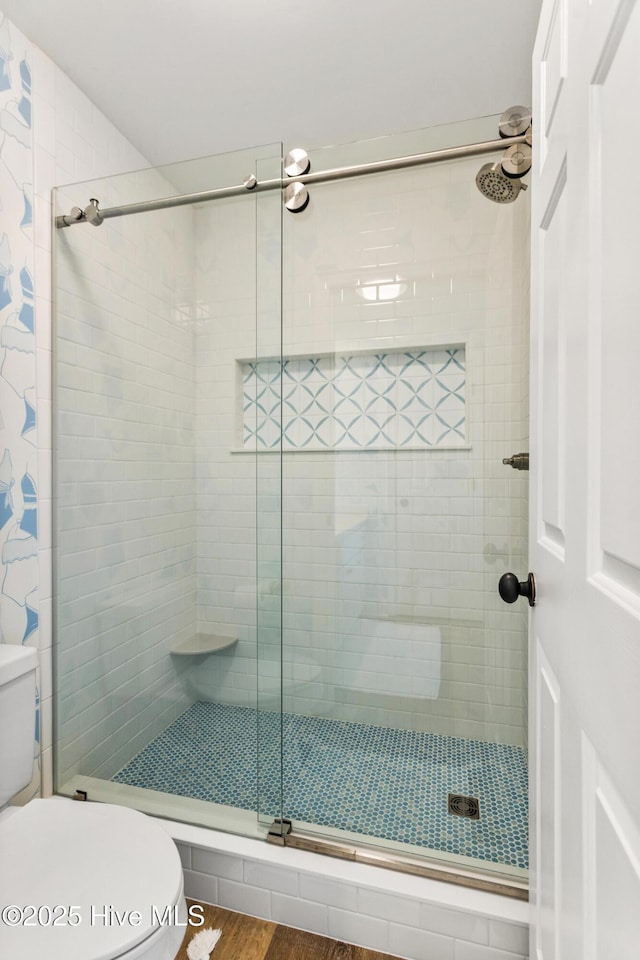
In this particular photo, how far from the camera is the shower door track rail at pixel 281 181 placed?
138 cm

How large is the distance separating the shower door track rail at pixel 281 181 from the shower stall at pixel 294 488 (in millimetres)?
11

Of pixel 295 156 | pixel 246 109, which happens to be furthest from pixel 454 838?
pixel 246 109

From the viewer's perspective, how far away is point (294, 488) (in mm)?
1666

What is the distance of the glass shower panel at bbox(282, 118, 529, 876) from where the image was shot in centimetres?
149

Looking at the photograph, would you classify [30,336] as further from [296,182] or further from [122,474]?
[296,182]

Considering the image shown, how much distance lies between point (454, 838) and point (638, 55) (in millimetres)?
1646

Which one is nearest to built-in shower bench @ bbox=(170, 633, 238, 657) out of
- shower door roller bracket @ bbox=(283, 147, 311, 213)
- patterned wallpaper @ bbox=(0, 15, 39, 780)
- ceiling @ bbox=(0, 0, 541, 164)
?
patterned wallpaper @ bbox=(0, 15, 39, 780)

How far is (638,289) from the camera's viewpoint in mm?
411

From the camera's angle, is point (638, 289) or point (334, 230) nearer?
point (638, 289)

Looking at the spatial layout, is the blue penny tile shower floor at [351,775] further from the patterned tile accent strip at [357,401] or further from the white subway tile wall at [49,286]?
the patterned tile accent strip at [357,401]

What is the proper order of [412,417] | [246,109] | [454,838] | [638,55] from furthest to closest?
[246,109], [412,417], [454,838], [638,55]

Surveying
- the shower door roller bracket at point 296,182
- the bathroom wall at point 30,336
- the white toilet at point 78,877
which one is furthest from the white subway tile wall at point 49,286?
the shower door roller bracket at point 296,182

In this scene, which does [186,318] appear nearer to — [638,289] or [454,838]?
[638,289]

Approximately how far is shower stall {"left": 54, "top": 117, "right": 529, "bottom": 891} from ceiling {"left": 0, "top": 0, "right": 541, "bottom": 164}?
0.97 ft
